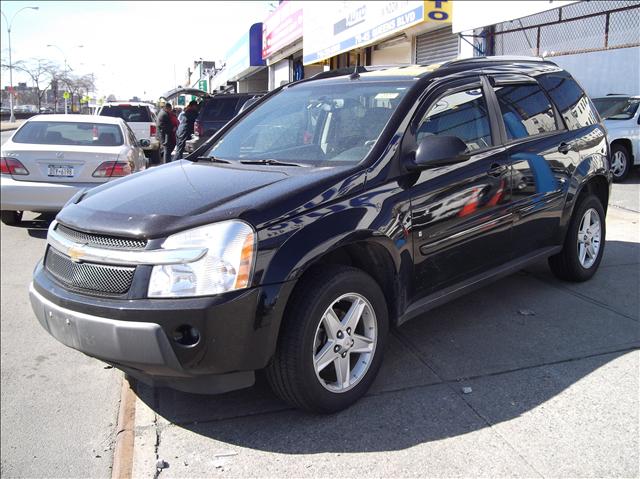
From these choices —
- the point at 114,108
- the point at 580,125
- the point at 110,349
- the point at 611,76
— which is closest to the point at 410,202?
the point at 110,349

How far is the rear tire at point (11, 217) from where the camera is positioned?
7.98 m

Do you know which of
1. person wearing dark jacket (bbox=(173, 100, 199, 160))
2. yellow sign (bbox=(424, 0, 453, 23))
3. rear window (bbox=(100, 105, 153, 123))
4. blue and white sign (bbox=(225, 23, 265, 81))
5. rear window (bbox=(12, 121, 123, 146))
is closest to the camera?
rear window (bbox=(12, 121, 123, 146))

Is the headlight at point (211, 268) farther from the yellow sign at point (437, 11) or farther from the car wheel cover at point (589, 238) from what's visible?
the yellow sign at point (437, 11)

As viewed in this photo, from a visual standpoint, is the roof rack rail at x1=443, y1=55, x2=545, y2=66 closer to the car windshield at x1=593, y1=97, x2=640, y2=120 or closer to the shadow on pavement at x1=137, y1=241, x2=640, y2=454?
the shadow on pavement at x1=137, y1=241, x2=640, y2=454

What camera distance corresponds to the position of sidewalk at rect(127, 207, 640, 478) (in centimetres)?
275

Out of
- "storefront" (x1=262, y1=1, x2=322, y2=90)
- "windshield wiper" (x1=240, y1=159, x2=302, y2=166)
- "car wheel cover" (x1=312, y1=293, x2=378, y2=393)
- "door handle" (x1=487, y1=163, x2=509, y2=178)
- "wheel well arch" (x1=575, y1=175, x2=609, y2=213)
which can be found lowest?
"car wheel cover" (x1=312, y1=293, x2=378, y2=393)

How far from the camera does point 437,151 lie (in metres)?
3.34

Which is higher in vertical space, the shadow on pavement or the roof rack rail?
the roof rack rail

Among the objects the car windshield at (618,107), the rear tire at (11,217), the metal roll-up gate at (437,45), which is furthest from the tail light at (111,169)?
the car windshield at (618,107)

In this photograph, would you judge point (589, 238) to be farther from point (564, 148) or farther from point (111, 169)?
point (111, 169)

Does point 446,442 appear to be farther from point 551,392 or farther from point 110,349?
point 110,349

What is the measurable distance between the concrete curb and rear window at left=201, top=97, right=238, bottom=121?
36.3 ft

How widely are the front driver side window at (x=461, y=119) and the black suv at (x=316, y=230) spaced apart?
14 millimetres

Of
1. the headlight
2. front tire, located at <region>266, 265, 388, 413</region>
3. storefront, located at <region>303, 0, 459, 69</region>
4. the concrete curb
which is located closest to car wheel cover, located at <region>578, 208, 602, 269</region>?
front tire, located at <region>266, 265, 388, 413</region>
